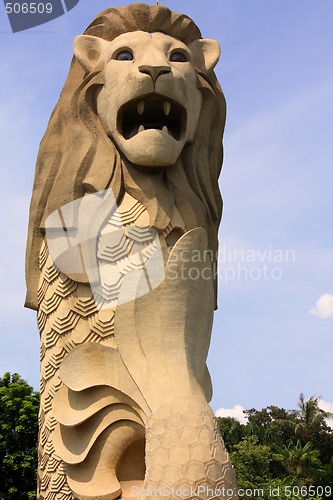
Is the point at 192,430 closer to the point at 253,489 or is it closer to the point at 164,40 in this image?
the point at 164,40

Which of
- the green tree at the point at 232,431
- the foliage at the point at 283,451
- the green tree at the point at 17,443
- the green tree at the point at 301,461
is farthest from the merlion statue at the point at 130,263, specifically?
the green tree at the point at 232,431

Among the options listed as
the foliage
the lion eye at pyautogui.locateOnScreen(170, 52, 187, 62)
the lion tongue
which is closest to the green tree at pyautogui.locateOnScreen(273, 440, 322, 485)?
the foliage

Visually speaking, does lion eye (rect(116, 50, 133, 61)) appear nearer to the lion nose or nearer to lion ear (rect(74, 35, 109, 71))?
lion ear (rect(74, 35, 109, 71))

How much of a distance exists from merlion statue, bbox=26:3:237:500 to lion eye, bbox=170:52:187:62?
16mm

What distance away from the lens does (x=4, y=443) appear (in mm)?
13578

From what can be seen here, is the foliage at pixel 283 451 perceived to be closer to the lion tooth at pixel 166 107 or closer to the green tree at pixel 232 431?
the green tree at pixel 232 431

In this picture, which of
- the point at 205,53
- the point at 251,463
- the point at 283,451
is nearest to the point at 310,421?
the point at 283,451

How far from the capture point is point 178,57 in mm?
7879

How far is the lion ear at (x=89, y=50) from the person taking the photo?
26.2ft

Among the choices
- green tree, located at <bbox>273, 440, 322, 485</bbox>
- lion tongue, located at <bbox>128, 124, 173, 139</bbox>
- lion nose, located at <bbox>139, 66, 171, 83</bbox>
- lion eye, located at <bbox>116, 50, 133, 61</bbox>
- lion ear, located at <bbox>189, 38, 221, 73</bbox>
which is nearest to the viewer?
lion nose, located at <bbox>139, 66, 171, 83</bbox>

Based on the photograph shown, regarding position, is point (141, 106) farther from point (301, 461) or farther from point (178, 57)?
point (301, 461)

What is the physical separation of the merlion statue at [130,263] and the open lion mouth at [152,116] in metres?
0.02

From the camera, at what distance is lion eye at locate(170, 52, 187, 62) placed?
7.84m

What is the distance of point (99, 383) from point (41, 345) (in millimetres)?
1154
